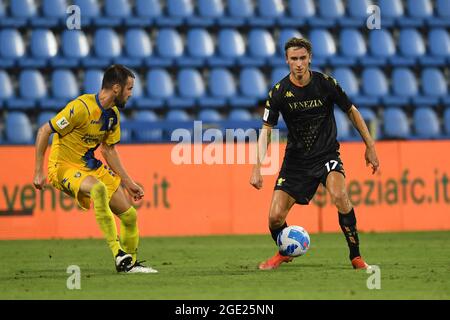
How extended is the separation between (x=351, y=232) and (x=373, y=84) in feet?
30.2

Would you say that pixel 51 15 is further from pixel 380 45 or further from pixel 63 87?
pixel 380 45

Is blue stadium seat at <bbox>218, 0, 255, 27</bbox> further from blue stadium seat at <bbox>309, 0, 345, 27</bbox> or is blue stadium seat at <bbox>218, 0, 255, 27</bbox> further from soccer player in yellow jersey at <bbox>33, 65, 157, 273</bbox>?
soccer player in yellow jersey at <bbox>33, 65, 157, 273</bbox>

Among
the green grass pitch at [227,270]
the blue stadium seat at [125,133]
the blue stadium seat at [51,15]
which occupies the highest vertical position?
the blue stadium seat at [51,15]

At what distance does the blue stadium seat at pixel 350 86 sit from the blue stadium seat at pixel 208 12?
7.62 feet

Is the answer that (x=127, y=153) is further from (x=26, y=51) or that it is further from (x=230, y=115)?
(x=26, y=51)

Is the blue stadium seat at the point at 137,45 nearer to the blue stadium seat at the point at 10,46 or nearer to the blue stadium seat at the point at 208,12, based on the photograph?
the blue stadium seat at the point at 208,12

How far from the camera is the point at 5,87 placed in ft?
54.7

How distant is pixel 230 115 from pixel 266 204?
2.48 meters

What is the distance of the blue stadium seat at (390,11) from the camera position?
1884cm

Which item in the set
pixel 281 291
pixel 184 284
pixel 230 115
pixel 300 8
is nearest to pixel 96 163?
pixel 184 284

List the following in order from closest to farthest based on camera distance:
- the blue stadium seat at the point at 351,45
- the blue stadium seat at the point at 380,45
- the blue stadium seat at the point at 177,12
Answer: the blue stadium seat at the point at 177,12 → the blue stadium seat at the point at 351,45 → the blue stadium seat at the point at 380,45

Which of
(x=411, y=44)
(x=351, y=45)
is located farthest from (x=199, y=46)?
(x=411, y=44)

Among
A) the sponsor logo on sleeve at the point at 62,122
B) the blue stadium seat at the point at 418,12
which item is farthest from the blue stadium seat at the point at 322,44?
the sponsor logo on sleeve at the point at 62,122

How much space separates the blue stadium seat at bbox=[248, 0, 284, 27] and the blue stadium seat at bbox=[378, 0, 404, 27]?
189 cm
